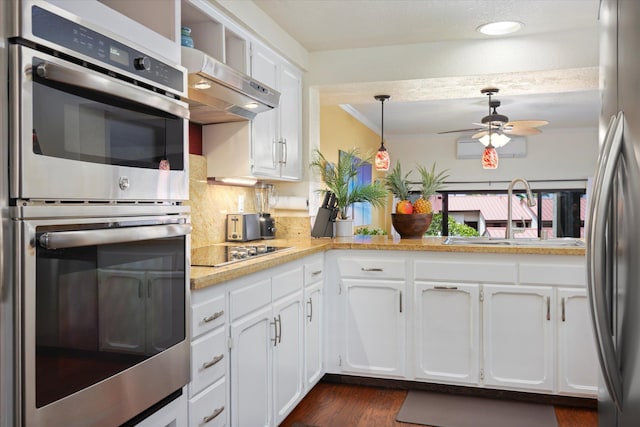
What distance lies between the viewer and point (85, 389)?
1.24 m

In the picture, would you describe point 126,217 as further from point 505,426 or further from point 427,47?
point 427,47

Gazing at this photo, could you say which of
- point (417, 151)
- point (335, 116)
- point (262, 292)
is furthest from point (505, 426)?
point (417, 151)

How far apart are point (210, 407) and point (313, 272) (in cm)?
128

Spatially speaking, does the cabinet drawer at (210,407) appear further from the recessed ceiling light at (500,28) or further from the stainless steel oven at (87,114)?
the recessed ceiling light at (500,28)

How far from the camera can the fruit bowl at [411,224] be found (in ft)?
12.1

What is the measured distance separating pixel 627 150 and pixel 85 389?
4.14 feet

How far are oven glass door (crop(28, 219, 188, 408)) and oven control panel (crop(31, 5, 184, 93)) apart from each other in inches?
16.5

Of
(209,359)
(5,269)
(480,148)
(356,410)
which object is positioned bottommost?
(356,410)

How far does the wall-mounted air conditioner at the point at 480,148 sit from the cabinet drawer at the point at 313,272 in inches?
201

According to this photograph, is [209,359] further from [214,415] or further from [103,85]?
[103,85]

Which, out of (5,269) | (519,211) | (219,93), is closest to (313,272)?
(219,93)

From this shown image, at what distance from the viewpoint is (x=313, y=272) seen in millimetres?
3051

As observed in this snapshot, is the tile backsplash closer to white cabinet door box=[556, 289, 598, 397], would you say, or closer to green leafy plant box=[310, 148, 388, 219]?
green leafy plant box=[310, 148, 388, 219]

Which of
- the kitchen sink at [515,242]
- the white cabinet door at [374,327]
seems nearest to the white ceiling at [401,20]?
the kitchen sink at [515,242]
